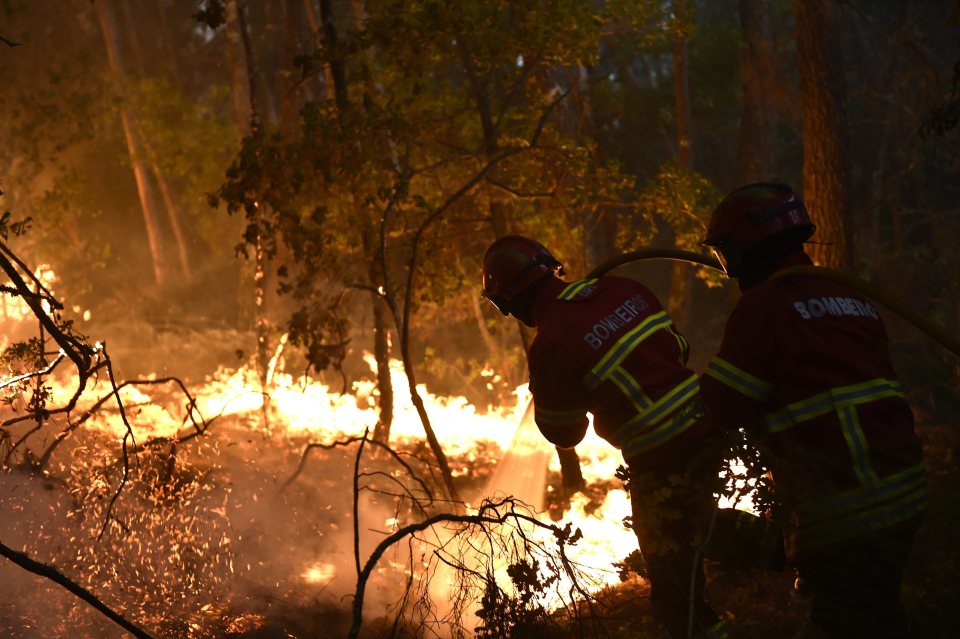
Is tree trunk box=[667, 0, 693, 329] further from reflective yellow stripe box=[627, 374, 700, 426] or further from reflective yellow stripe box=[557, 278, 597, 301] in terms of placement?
reflective yellow stripe box=[627, 374, 700, 426]

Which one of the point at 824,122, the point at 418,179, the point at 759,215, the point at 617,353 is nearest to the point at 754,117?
the point at 824,122

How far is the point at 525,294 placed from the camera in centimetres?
430

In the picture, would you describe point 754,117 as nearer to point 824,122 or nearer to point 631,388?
point 824,122

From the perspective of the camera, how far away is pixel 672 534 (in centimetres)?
379

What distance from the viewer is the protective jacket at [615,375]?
3.64 metres

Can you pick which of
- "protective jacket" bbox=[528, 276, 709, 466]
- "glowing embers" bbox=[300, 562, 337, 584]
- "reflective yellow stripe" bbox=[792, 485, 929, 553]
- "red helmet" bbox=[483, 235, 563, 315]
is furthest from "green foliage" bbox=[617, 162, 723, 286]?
"reflective yellow stripe" bbox=[792, 485, 929, 553]

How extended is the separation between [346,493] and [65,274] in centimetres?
2474

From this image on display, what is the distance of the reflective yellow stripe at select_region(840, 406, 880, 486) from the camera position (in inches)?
108

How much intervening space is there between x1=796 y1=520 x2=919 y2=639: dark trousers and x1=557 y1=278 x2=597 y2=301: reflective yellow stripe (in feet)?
4.96

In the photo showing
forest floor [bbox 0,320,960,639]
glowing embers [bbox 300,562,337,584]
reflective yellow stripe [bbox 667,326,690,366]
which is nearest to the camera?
reflective yellow stripe [bbox 667,326,690,366]

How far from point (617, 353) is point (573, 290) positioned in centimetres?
40

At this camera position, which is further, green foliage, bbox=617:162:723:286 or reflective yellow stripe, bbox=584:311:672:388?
green foliage, bbox=617:162:723:286

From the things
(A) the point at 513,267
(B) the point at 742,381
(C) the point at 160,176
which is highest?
(C) the point at 160,176

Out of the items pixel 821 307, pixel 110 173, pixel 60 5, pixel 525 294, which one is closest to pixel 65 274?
pixel 110 173
